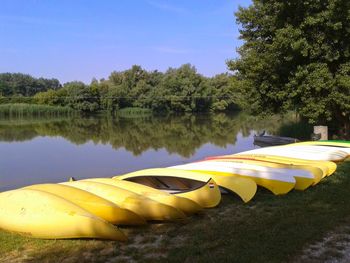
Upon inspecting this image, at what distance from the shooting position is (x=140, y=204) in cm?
480

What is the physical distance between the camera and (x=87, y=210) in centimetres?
444

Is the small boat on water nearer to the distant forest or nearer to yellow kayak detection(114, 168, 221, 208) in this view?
yellow kayak detection(114, 168, 221, 208)

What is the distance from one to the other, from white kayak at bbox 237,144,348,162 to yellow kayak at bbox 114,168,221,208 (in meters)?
3.68

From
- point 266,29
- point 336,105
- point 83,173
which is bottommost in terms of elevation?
point 83,173

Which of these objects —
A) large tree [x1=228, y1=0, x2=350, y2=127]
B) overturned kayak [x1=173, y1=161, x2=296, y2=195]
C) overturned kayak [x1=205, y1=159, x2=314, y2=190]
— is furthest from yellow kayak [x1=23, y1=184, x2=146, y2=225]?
large tree [x1=228, y1=0, x2=350, y2=127]

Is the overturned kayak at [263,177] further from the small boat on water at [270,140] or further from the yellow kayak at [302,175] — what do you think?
the small boat on water at [270,140]

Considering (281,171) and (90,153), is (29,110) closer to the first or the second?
(90,153)

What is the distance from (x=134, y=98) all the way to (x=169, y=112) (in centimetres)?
554

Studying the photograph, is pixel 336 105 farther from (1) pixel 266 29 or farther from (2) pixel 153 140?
(2) pixel 153 140

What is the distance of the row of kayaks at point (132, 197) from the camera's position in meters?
4.16

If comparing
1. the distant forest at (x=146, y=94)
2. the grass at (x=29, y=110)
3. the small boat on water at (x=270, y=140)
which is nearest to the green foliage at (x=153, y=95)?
the distant forest at (x=146, y=94)

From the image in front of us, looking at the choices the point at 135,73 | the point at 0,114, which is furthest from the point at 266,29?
the point at 135,73

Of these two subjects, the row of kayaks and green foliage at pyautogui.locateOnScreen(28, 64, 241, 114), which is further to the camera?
green foliage at pyautogui.locateOnScreen(28, 64, 241, 114)

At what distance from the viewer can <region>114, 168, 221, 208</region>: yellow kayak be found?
5371 mm
